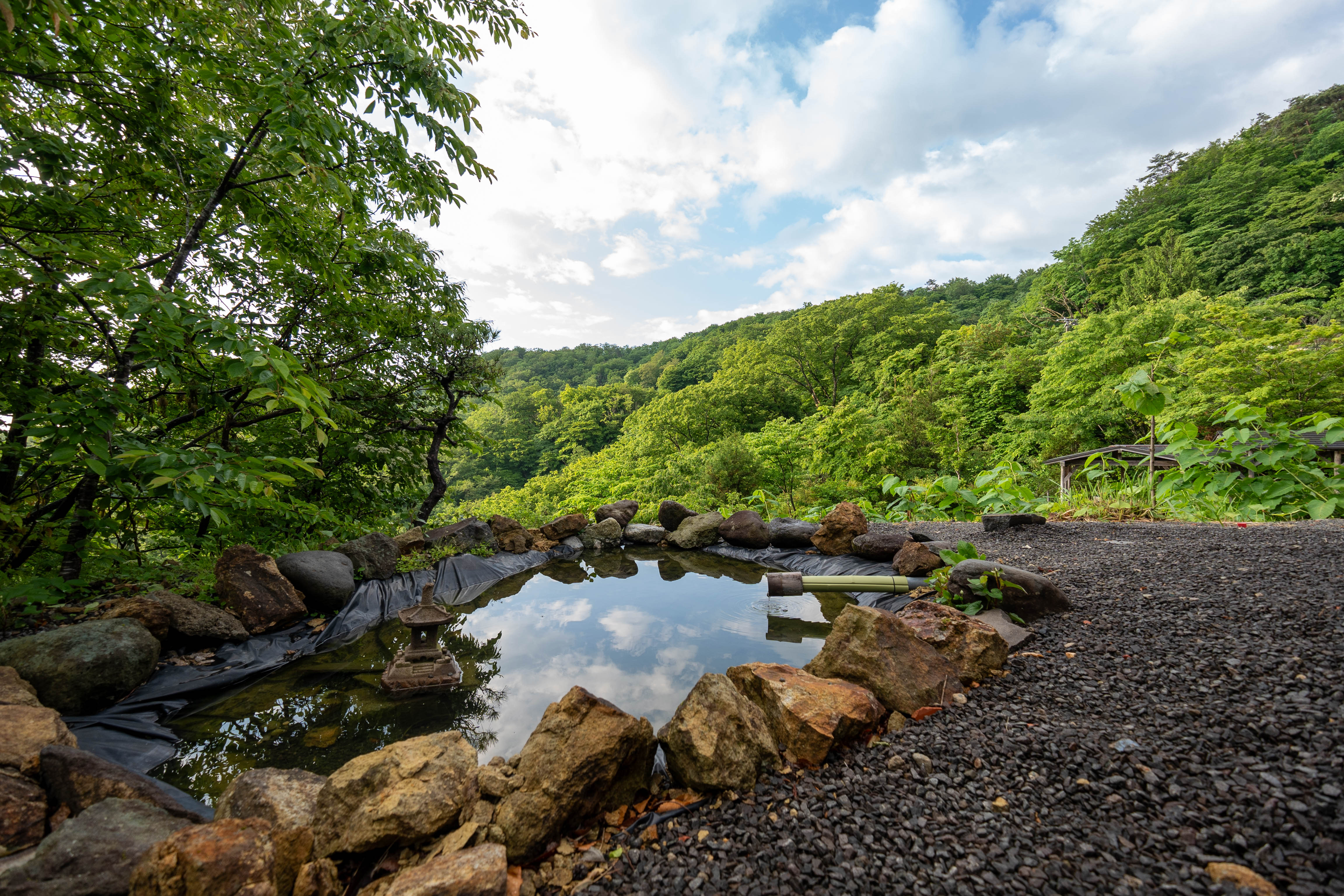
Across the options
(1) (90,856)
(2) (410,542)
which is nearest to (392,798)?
(1) (90,856)

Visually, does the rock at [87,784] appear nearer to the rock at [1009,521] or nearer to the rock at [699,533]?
the rock at [699,533]

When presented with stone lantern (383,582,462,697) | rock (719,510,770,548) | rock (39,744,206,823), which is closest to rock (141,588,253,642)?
stone lantern (383,582,462,697)

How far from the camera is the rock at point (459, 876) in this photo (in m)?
1.06

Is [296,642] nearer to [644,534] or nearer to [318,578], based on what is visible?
[318,578]

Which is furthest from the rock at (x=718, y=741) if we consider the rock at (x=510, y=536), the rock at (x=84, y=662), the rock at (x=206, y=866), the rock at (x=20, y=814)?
the rock at (x=510, y=536)

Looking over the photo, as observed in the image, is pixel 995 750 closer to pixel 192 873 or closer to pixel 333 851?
pixel 333 851

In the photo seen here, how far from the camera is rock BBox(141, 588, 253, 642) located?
2801 millimetres

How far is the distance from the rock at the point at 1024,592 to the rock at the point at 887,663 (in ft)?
2.71

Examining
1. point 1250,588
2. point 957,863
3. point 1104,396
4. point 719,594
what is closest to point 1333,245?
point 1104,396

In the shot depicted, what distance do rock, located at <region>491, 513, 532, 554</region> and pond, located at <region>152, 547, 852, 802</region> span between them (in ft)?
3.04

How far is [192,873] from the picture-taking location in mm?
994

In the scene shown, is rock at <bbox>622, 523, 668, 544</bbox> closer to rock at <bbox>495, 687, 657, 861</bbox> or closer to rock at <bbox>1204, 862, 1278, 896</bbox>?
rock at <bbox>495, 687, 657, 861</bbox>

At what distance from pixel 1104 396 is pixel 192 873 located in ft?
49.6

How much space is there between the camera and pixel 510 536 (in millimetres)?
5922
